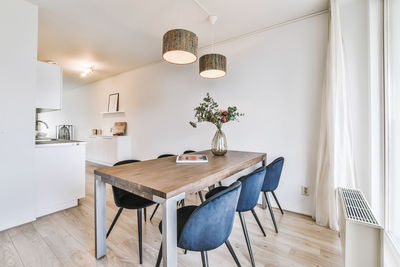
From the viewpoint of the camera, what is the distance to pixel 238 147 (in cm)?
283

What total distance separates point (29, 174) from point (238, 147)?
2730 mm

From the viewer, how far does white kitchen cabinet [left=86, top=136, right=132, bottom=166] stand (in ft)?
14.7

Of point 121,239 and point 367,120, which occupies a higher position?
point 367,120

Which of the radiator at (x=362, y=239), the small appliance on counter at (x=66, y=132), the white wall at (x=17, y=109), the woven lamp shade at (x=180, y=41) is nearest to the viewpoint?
the radiator at (x=362, y=239)

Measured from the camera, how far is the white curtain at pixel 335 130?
1.89 metres

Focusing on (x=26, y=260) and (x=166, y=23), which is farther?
(x=166, y=23)

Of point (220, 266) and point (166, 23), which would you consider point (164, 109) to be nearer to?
point (166, 23)

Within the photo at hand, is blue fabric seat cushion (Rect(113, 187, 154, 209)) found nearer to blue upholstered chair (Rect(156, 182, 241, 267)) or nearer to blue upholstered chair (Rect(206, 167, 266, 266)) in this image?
blue upholstered chair (Rect(156, 182, 241, 267))

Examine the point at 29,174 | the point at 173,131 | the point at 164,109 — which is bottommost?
the point at 29,174

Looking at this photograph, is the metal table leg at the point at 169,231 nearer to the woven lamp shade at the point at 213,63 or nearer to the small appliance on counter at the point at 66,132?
the woven lamp shade at the point at 213,63

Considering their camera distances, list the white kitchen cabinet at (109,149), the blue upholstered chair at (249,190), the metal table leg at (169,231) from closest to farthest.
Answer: the metal table leg at (169,231) → the blue upholstered chair at (249,190) → the white kitchen cabinet at (109,149)

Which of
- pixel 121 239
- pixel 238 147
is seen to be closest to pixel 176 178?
pixel 121 239

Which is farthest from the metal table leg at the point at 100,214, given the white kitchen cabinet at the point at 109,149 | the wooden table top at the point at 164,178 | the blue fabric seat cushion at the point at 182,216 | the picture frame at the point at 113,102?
the picture frame at the point at 113,102

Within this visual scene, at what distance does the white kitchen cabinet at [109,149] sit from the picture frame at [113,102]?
82 centimetres
